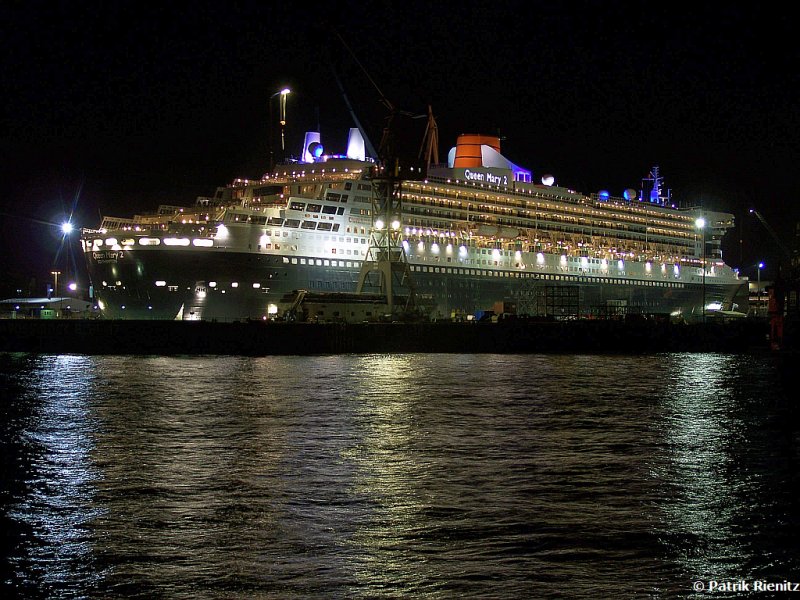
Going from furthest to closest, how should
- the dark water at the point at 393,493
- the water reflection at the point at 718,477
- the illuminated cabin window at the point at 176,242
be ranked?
the illuminated cabin window at the point at 176,242
the water reflection at the point at 718,477
the dark water at the point at 393,493

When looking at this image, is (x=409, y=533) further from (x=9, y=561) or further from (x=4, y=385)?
(x=4, y=385)

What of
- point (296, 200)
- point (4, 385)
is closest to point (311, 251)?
point (296, 200)

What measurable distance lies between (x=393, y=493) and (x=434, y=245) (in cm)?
5757

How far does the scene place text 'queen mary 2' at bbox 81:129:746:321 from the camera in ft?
192

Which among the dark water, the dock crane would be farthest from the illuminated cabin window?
the dark water

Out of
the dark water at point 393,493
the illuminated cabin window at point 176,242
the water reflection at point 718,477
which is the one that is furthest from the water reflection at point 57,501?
the illuminated cabin window at point 176,242

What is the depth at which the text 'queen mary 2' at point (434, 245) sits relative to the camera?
58531 mm

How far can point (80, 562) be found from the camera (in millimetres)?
11203

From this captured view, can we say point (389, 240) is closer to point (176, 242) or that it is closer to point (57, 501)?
point (176, 242)

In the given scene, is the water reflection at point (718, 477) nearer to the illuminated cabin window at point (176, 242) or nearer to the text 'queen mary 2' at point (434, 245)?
the text 'queen mary 2' at point (434, 245)

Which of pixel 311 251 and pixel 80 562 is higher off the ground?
pixel 311 251

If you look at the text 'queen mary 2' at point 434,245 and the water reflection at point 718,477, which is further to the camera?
the text 'queen mary 2' at point 434,245

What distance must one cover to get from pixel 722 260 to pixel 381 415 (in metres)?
90.1

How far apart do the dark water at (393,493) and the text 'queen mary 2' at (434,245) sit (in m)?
27.6
